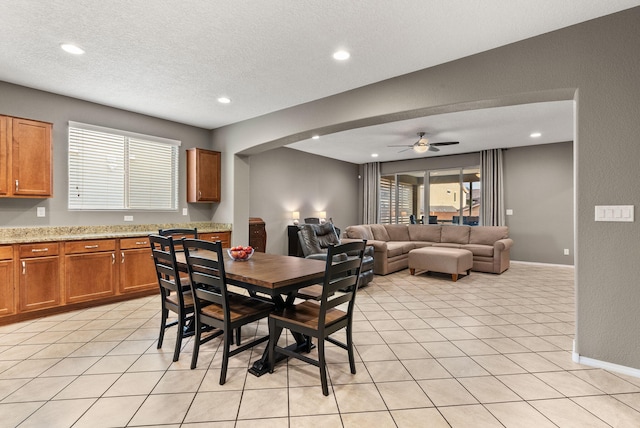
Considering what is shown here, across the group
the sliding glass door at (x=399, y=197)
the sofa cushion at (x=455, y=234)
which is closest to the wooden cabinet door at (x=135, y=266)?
the sofa cushion at (x=455, y=234)

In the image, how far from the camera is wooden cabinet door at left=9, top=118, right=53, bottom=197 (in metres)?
3.42

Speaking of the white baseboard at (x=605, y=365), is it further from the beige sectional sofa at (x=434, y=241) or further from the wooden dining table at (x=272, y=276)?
the beige sectional sofa at (x=434, y=241)

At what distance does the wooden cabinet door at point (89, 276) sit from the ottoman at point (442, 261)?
15.9 ft

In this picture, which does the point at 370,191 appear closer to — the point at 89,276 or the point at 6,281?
the point at 89,276

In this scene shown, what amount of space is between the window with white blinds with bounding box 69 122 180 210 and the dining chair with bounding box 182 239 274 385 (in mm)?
2957

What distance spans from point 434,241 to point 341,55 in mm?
5501

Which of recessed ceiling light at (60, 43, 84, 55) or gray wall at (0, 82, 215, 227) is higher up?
recessed ceiling light at (60, 43, 84, 55)

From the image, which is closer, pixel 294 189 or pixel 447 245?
pixel 447 245

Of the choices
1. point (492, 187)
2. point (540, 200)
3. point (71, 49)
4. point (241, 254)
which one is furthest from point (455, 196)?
point (71, 49)

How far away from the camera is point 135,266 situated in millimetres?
4164

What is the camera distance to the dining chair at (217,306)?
2.12 metres

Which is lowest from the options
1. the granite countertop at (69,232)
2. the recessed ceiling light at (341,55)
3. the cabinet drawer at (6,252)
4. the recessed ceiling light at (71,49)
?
the cabinet drawer at (6,252)

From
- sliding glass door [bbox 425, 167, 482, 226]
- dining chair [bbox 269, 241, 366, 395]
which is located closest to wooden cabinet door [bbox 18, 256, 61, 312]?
dining chair [bbox 269, 241, 366, 395]

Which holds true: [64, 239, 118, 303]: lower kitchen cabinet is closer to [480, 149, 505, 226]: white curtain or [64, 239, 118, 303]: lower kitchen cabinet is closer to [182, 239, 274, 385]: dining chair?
[182, 239, 274, 385]: dining chair
